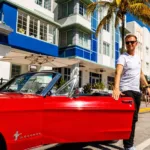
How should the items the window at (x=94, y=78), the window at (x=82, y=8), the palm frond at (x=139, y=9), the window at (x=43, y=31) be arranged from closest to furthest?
the palm frond at (x=139, y=9) → the window at (x=43, y=31) → the window at (x=82, y=8) → the window at (x=94, y=78)

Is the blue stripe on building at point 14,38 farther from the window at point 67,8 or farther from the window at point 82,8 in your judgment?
the window at point 82,8

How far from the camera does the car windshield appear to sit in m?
4.08

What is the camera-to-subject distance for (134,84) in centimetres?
445

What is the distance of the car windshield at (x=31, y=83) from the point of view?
13.4 ft

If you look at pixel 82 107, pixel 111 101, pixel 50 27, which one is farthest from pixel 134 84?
pixel 50 27

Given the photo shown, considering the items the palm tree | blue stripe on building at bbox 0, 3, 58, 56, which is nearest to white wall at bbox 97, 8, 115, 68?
the palm tree

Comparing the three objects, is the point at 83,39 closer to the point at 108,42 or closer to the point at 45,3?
the point at 45,3

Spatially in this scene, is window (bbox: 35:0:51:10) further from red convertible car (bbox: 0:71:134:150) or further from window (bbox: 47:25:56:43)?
red convertible car (bbox: 0:71:134:150)

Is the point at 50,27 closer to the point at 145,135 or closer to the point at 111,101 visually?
the point at 145,135

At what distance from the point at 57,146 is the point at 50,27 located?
54.5ft

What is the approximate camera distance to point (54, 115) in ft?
11.5

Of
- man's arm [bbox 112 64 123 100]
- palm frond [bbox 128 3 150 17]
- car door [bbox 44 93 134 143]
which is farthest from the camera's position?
palm frond [bbox 128 3 150 17]

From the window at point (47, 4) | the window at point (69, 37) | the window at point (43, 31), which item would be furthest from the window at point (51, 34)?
the window at point (69, 37)

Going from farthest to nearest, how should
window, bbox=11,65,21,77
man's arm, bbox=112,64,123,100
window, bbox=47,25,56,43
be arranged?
window, bbox=47,25,56,43
window, bbox=11,65,21,77
man's arm, bbox=112,64,123,100
